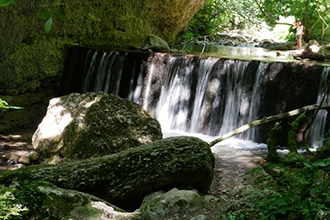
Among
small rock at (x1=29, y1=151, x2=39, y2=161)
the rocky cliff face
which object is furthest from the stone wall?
small rock at (x1=29, y1=151, x2=39, y2=161)

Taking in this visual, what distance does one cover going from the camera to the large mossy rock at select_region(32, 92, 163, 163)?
20.0 feet

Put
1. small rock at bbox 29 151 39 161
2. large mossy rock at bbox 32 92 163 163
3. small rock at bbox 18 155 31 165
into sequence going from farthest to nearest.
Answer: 1. small rock at bbox 29 151 39 161
2. small rock at bbox 18 155 31 165
3. large mossy rock at bbox 32 92 163 163

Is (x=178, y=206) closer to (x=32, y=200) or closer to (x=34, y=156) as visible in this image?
(x=32, y=200)

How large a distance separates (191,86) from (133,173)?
4.77 m

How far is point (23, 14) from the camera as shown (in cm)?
850

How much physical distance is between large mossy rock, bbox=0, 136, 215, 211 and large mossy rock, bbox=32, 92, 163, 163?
1.71 meters

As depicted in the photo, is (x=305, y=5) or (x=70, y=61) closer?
(x=70, y=61)

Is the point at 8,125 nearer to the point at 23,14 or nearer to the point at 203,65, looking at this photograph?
the point at 23,14

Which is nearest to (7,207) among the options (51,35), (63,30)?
(51,35)

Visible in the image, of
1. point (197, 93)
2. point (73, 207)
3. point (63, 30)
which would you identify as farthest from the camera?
point (63, 30)

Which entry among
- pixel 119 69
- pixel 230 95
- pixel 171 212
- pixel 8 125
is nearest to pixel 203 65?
pixel 230 95

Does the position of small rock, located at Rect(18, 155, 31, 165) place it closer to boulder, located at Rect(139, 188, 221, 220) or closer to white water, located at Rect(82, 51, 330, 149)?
white water, located at Rect(82, 51, 330, 149)

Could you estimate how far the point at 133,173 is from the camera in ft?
13.9

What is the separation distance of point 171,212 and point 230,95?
5.20m
